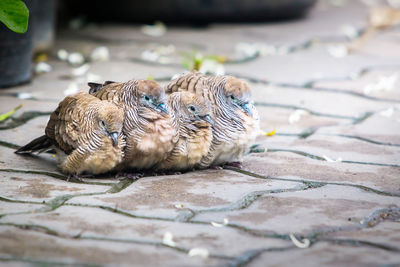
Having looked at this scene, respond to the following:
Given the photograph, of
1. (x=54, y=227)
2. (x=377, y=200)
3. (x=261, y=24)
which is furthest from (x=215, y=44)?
(x=54, y=227)

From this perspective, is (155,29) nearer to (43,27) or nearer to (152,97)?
(43,27)

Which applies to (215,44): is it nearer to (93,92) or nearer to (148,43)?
(148,43)

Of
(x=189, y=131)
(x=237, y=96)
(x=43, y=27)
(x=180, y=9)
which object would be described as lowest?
(x=189, y=131)

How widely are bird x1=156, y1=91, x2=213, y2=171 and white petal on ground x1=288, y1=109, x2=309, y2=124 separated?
1.52 metres

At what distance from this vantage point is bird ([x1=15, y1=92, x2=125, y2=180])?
3.90 m

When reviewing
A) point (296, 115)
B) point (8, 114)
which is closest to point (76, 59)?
point (8, 114)

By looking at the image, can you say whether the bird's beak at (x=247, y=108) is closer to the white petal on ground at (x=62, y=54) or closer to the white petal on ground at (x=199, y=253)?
the white petal on ground at (x=199, y=253)

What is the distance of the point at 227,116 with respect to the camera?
4.29 metres

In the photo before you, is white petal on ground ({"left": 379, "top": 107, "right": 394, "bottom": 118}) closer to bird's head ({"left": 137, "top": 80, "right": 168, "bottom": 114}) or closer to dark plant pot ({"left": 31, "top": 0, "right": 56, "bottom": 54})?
bird's head ({"left": 137, "top": 80, "right": 168, "bottom": 114})

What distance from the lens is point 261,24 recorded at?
32.1 ft

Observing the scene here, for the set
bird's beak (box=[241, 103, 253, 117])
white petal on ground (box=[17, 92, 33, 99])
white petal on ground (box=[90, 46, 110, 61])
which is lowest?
white petal on ground (box=[17, 92, 33, 99])

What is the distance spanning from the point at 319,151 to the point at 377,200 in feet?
3.48

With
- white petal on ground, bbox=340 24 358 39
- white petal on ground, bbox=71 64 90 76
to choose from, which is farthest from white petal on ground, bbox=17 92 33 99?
white petal on ground, bbox=340 24 358 39

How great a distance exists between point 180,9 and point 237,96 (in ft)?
16.8
